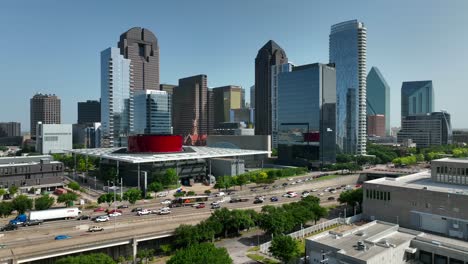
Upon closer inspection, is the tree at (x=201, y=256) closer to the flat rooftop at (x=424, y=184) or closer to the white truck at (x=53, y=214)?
the white truck at (x=53, y=214)

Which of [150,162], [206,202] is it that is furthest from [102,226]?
[150,162]

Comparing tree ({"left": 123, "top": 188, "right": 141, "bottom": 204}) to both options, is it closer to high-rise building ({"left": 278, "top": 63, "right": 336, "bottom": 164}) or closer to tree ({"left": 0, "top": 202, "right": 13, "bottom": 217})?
tree ({"left": 0, "top": 202, "right": 13, "bottom": 217})

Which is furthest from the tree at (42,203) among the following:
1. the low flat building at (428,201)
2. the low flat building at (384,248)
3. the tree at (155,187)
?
the low flat building at (428,201)

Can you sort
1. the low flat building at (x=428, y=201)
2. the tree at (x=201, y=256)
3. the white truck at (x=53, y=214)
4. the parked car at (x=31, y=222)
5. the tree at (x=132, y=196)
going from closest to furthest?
1. the tree at (x=201, y=256)
2. the low flat building at (x=428, y=201)
3. the parked car at (x=31, y=222)
4. the white truck at (x=53, y=214)
5. the tree at (x=132, y=196)

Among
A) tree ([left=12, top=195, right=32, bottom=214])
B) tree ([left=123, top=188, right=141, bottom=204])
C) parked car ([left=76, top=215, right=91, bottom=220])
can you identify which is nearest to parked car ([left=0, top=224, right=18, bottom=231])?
tree ([left=12, top=195, right=32, bottom=214])

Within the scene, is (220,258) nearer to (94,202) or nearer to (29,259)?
(29,259)
